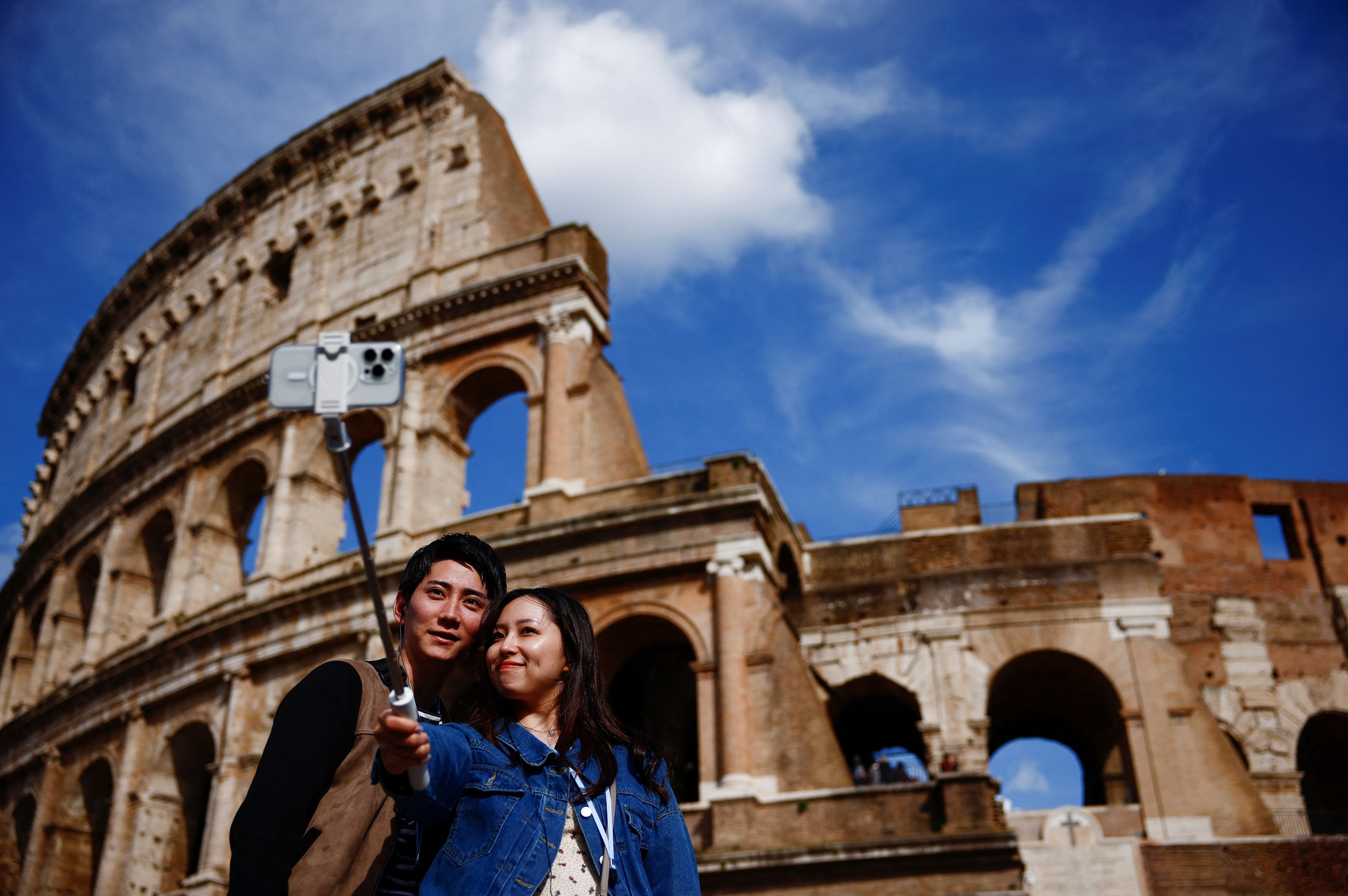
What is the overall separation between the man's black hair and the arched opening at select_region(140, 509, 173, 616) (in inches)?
865

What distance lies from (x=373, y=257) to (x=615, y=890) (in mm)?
21113

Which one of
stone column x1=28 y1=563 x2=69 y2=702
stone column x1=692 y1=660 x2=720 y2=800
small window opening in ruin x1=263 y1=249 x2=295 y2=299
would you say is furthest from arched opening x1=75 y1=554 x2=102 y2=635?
stone column x1=692 y1=660 x2=720 y2=800

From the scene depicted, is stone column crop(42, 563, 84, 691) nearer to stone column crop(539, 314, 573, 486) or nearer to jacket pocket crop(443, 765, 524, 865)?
stone column crop(539, 314, 573, 486)

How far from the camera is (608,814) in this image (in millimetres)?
2998

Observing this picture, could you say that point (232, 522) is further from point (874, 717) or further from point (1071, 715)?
point (1071, 715)

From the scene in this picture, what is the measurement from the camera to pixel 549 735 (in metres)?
3.17

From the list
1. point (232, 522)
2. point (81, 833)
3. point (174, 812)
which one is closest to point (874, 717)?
point (174, 812)

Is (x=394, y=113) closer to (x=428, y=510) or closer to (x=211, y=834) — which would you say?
(x=428, y=510)

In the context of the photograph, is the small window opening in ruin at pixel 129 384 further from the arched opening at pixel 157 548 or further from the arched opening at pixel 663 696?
the arched opening at pixel 663 696

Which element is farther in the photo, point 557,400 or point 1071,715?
point 1071,715

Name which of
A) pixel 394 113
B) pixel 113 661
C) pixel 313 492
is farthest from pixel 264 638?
pixel 394 113

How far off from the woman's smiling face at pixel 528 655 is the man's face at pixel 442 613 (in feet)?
0.50

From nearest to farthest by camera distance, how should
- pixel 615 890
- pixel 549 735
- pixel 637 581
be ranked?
pixel 615 890, pixel 549 735, pixel 637 581

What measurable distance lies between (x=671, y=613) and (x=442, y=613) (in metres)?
12.1
